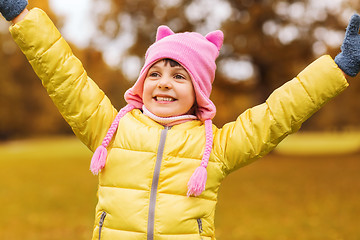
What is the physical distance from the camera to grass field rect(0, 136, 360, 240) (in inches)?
241

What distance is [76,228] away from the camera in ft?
20.7

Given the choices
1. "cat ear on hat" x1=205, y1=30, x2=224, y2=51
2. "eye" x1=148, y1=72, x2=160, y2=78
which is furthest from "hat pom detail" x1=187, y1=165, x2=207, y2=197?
"cat ear on hat" x1=205, y1=30, x2=224, y2=51

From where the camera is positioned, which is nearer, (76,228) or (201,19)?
(76,228)

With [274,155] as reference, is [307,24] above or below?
above

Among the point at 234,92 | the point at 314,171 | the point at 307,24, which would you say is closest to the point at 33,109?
the point at 234,92

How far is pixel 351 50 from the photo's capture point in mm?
2299

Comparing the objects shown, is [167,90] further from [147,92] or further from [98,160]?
[98,160]

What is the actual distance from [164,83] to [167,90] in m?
0.05

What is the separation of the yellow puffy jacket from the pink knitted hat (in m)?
0.06

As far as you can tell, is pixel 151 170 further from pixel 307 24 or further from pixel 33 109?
pixel 33 109

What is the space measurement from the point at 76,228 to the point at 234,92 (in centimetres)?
1329

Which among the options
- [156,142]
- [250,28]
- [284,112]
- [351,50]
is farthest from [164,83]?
[250,28]

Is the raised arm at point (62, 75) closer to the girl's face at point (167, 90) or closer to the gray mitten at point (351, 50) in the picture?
the girl's face at point (167, 90)

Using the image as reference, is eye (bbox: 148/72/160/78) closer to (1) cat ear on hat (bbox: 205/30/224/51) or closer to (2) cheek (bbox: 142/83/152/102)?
(2) cheek (bbox: 142/83/152/102)
